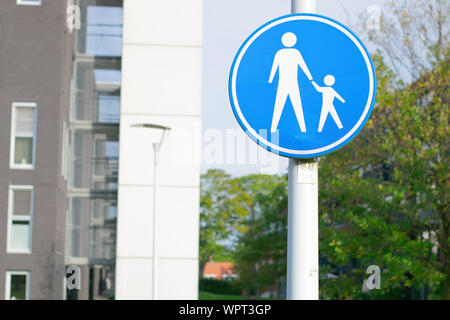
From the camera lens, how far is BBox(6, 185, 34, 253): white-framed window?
20.5 metres

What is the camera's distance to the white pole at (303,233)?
254 centimetres

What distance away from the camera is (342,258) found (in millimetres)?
16031

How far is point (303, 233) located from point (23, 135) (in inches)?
775

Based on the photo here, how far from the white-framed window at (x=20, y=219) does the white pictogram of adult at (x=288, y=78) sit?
19148mm

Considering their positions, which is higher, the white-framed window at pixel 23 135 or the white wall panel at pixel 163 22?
the white wall panel at pixel 163 22

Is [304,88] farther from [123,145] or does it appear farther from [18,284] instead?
[18,284]

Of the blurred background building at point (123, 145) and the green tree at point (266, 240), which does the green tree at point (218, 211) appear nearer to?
the green tree at point (266, 240)

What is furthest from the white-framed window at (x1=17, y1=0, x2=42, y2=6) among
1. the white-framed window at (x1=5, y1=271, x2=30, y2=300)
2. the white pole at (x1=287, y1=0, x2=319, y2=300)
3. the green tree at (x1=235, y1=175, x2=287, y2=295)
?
the white pole at (x1=287, y1=0, x2=319, y2=300)

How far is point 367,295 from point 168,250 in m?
6.11

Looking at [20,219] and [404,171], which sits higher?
[404,171]

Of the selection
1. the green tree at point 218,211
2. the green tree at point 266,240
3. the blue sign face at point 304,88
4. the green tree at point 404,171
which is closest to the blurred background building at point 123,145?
the green tree at point 404,171

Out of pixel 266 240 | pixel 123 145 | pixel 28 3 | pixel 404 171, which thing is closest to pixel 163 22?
pixel 123 145

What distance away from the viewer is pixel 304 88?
8.38ft
